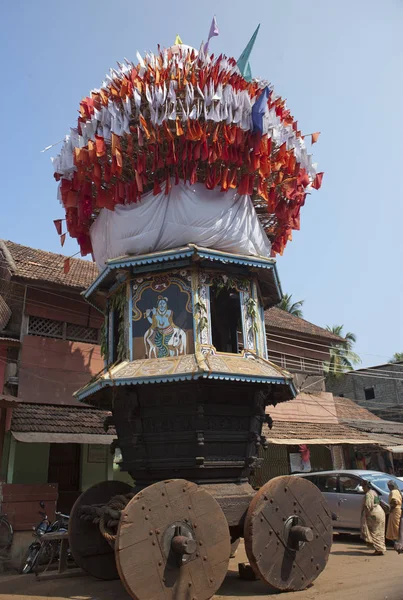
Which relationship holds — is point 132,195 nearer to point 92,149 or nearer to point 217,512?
point 92,149

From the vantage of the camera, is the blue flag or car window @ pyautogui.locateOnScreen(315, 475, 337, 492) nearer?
the blue flag

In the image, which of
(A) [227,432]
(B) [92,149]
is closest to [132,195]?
(B) [92,149]

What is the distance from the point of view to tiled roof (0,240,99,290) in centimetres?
1343

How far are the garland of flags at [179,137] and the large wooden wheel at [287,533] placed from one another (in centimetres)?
521

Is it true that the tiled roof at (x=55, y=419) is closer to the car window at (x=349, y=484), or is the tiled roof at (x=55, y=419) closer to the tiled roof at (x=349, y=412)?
the car window at (x=349, y=484)

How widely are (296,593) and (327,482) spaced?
736 centimetres

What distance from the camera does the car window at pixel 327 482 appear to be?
44.0 feet

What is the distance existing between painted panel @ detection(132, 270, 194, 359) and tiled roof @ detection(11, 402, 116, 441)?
192 inches

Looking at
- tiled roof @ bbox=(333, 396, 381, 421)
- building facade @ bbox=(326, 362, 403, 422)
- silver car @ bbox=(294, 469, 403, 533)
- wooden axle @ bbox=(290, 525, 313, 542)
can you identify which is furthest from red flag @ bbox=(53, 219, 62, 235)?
building facade @ bbox=(326, 362, 403, 422)

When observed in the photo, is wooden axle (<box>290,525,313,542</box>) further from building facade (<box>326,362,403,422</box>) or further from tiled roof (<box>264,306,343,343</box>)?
building facade (<box>326,362,403,422</box>)

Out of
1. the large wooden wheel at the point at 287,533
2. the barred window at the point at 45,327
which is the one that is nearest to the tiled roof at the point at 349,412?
the barred window at the point at 45,327

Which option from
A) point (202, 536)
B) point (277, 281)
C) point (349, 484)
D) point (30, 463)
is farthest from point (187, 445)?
point (349, 484)

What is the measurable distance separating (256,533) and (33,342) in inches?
333

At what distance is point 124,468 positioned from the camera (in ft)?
27.4
